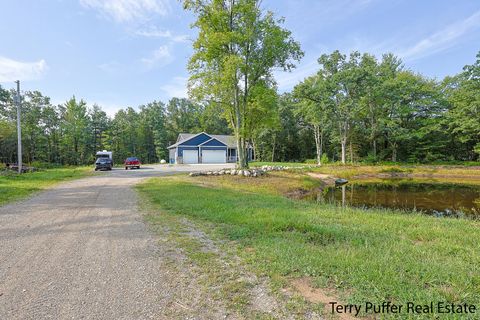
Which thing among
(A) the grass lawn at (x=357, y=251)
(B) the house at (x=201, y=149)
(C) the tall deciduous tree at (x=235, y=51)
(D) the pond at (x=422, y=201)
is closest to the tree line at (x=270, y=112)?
(C) the tall deciduous tree at (x=235, y=51)

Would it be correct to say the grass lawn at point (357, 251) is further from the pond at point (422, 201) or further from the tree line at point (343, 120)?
the tree line at point (343, 120)

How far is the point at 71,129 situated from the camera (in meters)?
42.6

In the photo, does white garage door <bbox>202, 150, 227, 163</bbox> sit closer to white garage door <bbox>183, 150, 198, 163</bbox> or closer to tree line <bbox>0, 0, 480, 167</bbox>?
white garage door <bbox>183, 150, 198, 163</bbox>

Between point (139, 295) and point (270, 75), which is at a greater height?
point (270, 75)

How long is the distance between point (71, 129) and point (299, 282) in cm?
4922

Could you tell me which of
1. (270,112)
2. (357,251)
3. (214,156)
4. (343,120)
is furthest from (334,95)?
(357,251)

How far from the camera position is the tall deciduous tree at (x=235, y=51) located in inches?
637

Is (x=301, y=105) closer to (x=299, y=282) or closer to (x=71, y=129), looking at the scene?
(x=299, y=282)

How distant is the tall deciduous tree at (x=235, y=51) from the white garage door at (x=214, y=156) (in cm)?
2295

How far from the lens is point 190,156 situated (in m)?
39.9

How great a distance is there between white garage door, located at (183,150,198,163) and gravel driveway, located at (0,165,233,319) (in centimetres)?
3321

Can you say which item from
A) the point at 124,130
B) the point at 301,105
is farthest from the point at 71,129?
the point at 301,105

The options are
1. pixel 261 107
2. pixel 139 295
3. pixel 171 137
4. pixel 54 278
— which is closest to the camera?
pixel 139 295

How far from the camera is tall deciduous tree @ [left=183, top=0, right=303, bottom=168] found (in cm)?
1619
